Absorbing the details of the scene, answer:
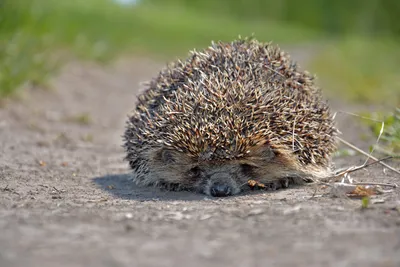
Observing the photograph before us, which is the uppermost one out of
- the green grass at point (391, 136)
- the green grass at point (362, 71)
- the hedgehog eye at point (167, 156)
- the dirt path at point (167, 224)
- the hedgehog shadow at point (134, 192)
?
the green grass at point (362, 71)

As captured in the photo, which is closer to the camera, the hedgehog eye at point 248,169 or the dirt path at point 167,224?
the dirt path at point 167,224

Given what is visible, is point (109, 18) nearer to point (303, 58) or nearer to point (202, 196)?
point (303, 58)

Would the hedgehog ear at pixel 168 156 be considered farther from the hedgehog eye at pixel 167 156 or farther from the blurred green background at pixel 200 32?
the blurred green background at pixel 200 32

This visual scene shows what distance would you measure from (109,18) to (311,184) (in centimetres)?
2560

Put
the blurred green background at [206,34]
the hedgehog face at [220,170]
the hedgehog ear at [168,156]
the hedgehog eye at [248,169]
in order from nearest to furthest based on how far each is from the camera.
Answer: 1. the hedgehog face at [220,170]
2. the hedgehog eye at [248,169]
3. the hedgehog ear at [168,156]
4. the blurred green background at [206,34]

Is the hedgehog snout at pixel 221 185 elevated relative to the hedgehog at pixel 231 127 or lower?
lower

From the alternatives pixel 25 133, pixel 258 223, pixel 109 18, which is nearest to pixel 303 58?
pixel 109 18

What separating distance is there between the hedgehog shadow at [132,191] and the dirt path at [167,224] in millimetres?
11

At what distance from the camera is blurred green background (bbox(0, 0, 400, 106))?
13.5 metres

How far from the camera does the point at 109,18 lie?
3122cm

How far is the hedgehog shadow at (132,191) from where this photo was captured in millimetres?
6484

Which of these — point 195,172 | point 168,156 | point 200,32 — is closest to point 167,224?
point 195,172

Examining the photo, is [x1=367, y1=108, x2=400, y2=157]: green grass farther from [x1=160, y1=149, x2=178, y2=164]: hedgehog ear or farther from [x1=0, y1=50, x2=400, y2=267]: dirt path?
[x1=160, y1=149, x2=178, y2=164]: hedgehog ear

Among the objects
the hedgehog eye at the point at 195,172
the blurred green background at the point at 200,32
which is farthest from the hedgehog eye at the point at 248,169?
the blurred green background at the point at 200,32
